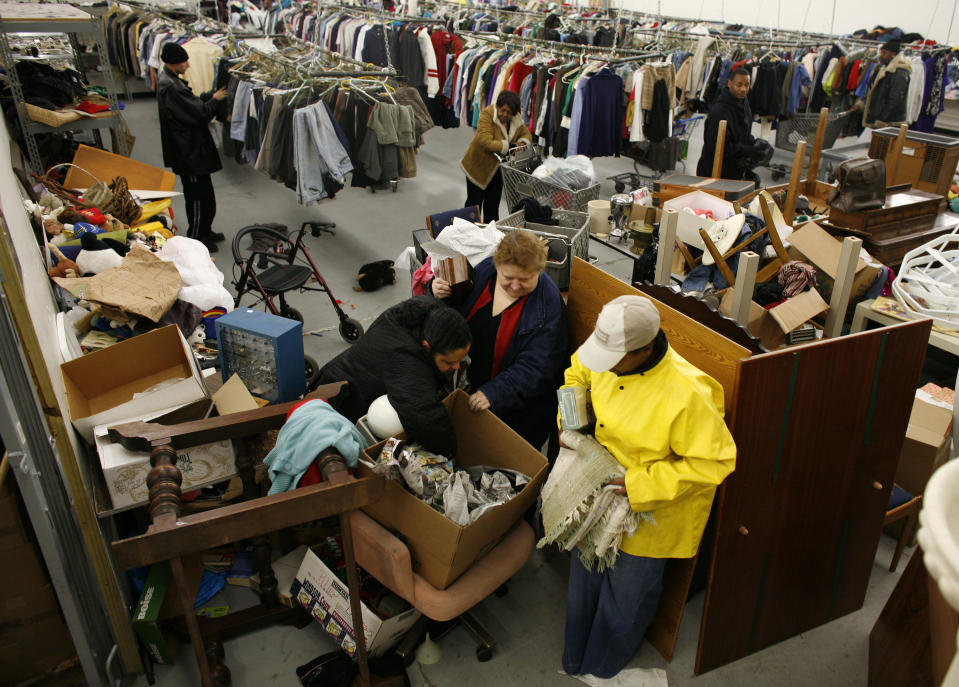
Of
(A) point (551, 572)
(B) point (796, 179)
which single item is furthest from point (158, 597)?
(B) point (796, 179)

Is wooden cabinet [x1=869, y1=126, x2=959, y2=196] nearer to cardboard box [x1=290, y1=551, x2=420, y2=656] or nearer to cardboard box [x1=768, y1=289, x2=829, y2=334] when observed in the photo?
cardboard box [x1=768, y1=289, x2=829, y2=334]

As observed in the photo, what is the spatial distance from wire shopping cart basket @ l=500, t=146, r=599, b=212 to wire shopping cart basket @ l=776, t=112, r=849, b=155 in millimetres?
5755

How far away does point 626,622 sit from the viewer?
2.41 meters

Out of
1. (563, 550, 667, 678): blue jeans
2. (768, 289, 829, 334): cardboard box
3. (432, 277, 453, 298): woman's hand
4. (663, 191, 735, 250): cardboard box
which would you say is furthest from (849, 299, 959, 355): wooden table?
(432, 277, 453, 298): woman's hand

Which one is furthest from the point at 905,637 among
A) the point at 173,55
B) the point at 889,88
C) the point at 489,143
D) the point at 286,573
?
the point at 889,88

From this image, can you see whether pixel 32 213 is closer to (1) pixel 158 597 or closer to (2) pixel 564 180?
(1) pixel 158 597

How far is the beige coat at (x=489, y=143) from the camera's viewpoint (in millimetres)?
5441

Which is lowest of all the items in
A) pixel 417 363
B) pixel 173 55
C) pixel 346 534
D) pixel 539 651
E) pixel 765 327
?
pixel 539 651

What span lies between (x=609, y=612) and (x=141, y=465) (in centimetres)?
180

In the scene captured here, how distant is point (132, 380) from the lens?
306 centimetres

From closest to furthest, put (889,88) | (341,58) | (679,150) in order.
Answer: (341,58) < (889,88) < (679,150)

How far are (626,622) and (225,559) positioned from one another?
177 centimetres

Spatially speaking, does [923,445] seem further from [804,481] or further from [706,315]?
[706,315]

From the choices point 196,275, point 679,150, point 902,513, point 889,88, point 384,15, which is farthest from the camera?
point 384,15
